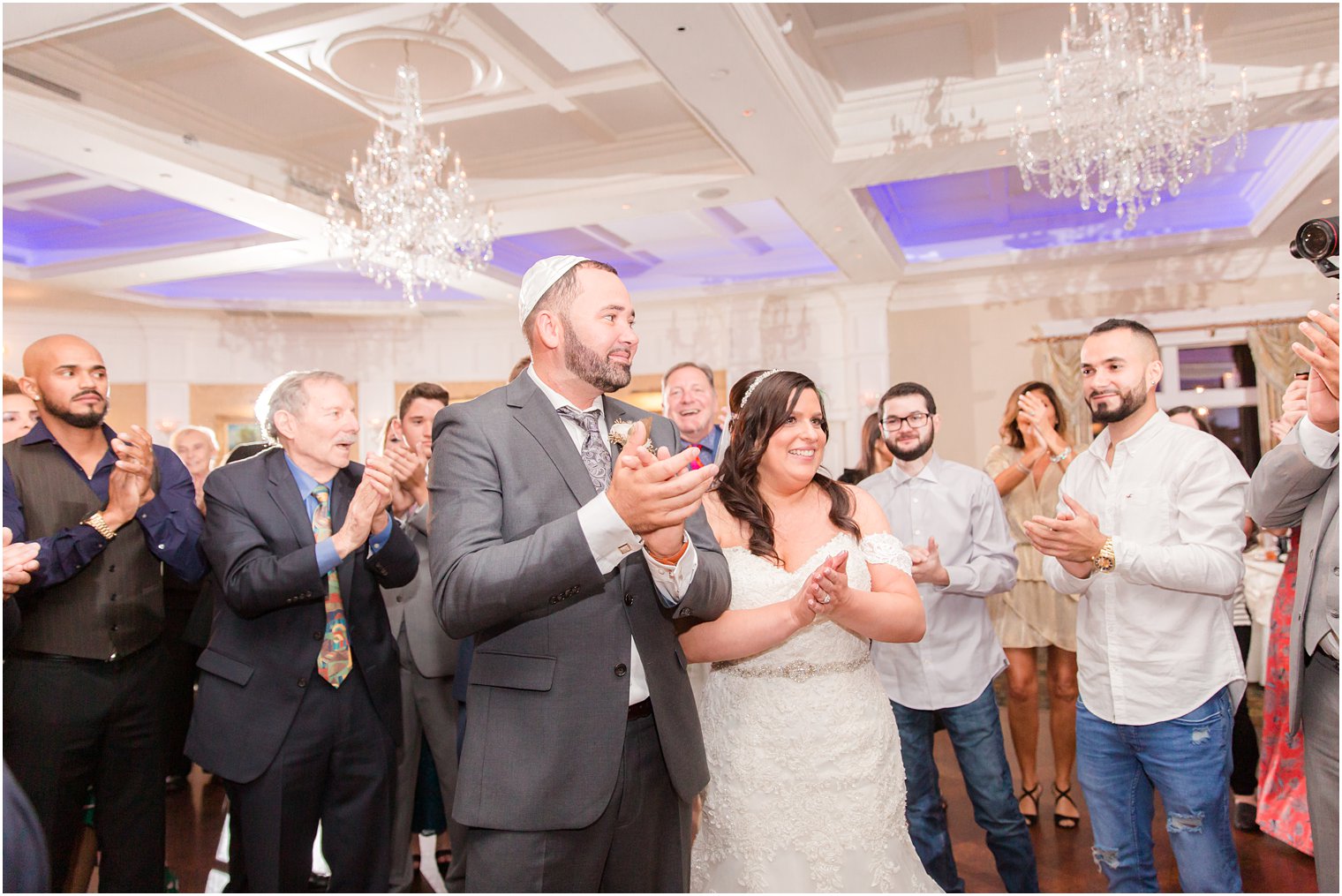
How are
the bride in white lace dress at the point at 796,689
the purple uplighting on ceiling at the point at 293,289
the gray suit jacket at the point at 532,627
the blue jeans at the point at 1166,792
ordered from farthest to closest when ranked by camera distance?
the purple uplighting on ceiling at the point at 293,289 < the blue jeans at the point at 1166,792 < the bride in white lace dress at the point at 796,689 < the gray suit jacket at the point at 532,627

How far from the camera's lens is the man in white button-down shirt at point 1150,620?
91.5 inches

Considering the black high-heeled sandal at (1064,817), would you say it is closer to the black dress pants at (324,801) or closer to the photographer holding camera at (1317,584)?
the photographer holding camera at (1317,584)

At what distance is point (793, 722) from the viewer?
7.11ft

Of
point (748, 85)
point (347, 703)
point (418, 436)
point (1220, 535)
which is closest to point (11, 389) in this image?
point (418, 436)

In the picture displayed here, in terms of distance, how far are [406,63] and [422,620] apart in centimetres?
355

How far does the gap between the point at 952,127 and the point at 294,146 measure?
479 centimetres

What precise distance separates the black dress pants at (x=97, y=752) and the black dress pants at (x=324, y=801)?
0.47m

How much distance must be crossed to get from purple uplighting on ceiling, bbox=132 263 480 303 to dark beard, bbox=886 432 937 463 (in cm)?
820

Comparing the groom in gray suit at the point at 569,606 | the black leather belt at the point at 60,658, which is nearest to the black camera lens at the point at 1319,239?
the groom in gray suit at the point at 569,606

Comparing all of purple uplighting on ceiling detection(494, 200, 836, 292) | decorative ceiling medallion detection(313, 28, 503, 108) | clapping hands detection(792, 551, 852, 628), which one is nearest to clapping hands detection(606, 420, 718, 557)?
clapping hands detection(792, 551, 852, 628)

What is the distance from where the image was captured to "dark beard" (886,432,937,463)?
3256 mm

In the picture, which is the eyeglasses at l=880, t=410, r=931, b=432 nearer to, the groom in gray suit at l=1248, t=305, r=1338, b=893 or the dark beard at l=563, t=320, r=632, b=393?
the groom in gray suit at l=1248, t=305, r=1338, b=893

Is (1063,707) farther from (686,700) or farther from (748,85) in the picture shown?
(748,85)

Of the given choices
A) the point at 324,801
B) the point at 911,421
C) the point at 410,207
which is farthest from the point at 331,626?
the point at 410,207
